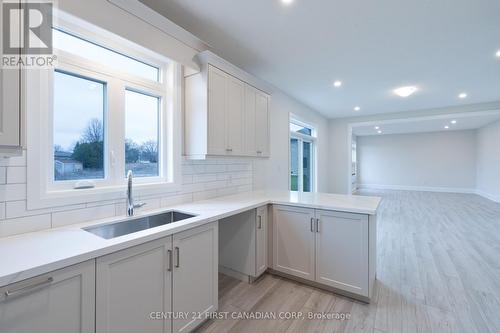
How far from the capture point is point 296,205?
2498mm

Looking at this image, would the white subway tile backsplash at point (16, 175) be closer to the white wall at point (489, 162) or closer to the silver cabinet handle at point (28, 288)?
the silver cabinet handle at point (28, 288)

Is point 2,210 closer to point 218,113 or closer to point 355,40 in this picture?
point 218,113

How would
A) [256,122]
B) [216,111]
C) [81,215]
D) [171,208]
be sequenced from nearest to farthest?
[81,215] < [171,208] < [216,111] < [256,122]

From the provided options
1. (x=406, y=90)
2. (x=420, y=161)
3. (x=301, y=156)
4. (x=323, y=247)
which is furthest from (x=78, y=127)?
(x=420, y=161)

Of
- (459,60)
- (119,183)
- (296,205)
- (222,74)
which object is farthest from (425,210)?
(119,183)

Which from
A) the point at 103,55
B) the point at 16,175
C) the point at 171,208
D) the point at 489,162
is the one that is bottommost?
the point at 171,208

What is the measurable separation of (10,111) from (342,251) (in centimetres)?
255

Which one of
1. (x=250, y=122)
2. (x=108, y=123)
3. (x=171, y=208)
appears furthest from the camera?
(x=250, y=122)

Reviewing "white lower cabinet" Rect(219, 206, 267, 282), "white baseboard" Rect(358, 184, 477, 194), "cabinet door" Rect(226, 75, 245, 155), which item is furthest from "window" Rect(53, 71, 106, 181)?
"white baseboard" Rect(358, 184, 477, 194)

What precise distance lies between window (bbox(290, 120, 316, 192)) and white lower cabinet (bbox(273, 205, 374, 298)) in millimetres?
2882

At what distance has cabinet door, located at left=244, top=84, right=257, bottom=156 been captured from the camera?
2963mm

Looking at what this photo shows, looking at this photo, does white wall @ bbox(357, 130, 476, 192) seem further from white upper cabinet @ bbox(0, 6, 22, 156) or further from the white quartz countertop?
white upper cabinet @ bbox(0, 6, 22, 156)

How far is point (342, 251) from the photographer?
2.26 meters

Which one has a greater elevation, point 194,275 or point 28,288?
point 28,288
